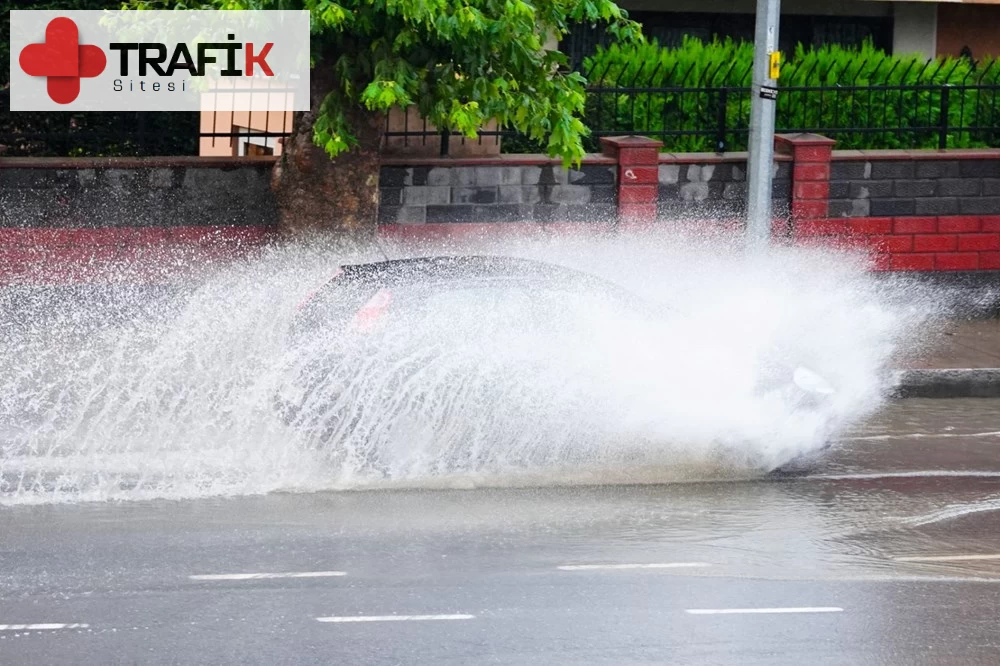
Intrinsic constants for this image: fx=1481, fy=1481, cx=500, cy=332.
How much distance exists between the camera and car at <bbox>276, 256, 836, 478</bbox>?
337 inches

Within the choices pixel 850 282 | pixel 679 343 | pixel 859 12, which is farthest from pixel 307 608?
pixel 859 12

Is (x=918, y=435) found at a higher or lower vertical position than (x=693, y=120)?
lower

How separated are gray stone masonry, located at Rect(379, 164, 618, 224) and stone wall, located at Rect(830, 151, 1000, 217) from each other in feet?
8.16

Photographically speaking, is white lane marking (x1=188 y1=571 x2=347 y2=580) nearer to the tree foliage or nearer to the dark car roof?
the dark car roof

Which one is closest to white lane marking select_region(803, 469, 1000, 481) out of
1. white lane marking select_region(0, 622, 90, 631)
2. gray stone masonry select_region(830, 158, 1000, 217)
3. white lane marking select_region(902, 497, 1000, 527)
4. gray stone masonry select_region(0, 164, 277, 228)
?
white lane marking select_region(902, 497, 1000, 527)

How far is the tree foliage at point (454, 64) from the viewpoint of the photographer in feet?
36.9

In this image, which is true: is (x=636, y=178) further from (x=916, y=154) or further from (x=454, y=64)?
(x=454, y=64)

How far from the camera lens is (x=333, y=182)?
1299 cm

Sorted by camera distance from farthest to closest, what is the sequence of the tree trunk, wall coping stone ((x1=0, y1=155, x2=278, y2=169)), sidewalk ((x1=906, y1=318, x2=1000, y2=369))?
wall coping stone ((x1=0, y1=155, x2=278, y2=169)), the tree trunk, sidewalk ((x1=906, y1=318, x2=1000, y2=369))

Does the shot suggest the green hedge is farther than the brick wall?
Yes

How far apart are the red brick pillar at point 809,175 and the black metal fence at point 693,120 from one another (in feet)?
2.13

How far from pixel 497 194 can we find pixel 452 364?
6.29 meters

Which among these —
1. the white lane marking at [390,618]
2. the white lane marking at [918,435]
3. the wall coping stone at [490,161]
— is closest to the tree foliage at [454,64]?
the wall coping stone at [490,161]

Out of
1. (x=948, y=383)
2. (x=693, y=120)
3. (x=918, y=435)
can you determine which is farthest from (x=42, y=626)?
(x=693, y=120)
